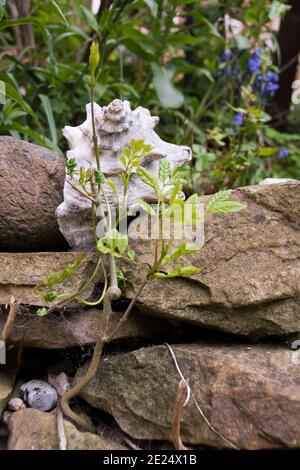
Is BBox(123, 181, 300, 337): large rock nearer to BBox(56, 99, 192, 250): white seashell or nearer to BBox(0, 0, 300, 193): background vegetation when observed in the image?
BBox(56, 99, 192, 250): white seashell

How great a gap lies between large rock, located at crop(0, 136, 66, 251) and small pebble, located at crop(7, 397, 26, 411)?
0.42 m

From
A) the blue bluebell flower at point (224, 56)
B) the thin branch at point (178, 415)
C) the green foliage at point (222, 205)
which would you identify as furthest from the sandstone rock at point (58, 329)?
the blue bluebell flower at point (224, 56)

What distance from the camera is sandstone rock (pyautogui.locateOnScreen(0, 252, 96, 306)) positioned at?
1.39 meters

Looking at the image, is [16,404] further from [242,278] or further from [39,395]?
[242,278]

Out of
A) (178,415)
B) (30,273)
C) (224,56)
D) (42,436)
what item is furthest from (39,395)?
(224,56)

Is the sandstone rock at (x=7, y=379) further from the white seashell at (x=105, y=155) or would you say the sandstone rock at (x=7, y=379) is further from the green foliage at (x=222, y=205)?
the green foliage at (x=222, y=205)

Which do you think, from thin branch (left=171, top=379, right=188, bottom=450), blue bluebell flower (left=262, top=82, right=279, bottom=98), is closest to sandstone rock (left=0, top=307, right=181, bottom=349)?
thin branch (left=171, top=379, right=188, bottom=450)

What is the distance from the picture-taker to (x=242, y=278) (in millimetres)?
1403

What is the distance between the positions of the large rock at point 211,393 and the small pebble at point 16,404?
0.52ft

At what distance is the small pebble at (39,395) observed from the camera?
1371 mm

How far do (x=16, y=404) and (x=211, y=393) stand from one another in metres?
0.49

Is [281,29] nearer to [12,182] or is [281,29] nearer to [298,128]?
[298,128]

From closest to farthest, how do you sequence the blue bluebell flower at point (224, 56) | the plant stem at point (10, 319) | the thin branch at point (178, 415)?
the thin branch at point (178, 415) → the plant stem at point (10, 319) → the blue bluebell flower at point (224, 56)
